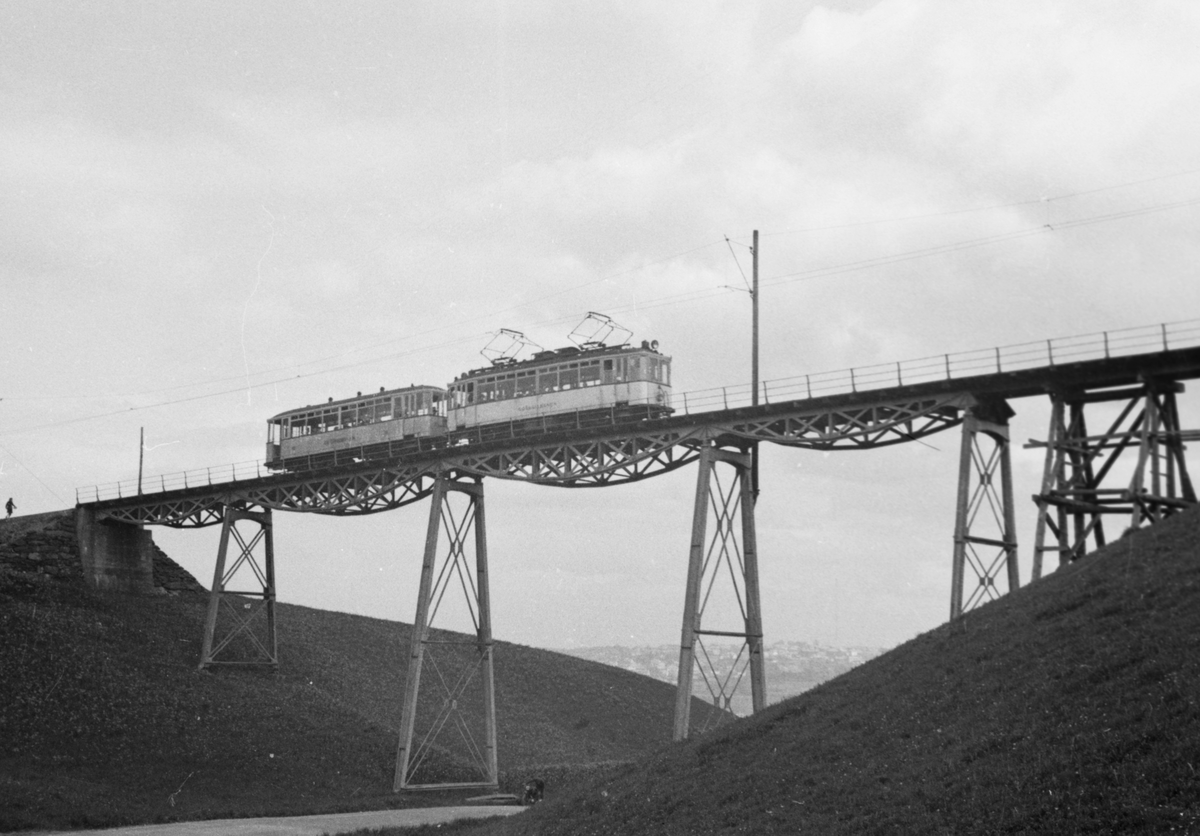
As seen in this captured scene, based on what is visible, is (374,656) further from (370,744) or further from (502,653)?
(370,744)

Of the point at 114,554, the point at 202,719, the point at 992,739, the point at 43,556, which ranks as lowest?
the point at 202,719

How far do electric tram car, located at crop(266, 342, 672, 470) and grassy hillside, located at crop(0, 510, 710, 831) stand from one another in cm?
1064

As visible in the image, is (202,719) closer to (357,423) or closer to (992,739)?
(357,423)

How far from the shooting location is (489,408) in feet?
159

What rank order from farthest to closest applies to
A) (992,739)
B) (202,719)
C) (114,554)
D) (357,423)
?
(114,554)
(357,423)
(202,719)
(992,739)

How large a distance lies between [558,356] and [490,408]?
4.05m

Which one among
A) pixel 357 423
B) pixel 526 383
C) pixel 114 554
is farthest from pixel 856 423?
pixel 114 554

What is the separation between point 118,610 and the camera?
56875mm

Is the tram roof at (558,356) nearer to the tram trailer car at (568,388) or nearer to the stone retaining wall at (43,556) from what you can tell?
the tram trailer car at (568,388)

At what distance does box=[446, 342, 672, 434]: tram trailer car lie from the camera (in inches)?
1721

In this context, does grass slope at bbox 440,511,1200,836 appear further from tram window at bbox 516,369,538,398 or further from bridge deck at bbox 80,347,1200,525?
tram window at bbox 516,369,538,398

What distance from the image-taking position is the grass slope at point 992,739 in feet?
49.2

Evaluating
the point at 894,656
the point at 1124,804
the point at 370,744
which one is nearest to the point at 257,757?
the point at 370,744

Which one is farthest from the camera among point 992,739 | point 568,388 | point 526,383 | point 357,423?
point 357,423
